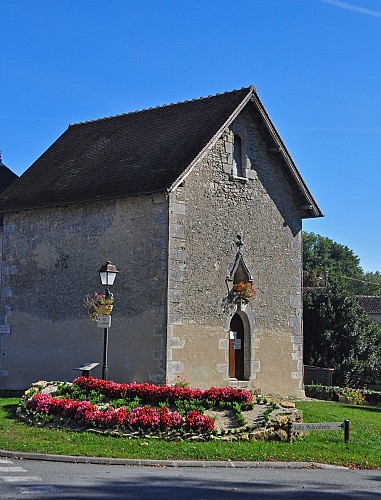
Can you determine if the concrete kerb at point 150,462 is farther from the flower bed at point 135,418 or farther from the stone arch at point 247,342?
the stone arch at point 247,342

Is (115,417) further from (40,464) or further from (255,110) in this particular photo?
(255,110)

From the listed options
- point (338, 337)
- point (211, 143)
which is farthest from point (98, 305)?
point (338, 337)

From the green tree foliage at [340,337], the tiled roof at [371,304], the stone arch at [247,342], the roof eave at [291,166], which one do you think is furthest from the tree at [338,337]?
the tiled roof at [371,304]

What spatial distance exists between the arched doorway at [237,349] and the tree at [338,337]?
8.93 m

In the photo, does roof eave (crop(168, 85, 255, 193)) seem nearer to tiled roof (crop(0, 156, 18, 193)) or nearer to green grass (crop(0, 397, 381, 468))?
green grass (crop(0, 397, 381, 468))

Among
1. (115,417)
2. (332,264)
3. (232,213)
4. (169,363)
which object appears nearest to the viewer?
(115,417)

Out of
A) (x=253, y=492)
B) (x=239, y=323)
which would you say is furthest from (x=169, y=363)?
(x=253, y=492)

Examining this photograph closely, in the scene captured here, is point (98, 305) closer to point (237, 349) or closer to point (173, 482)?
point (237, 349)

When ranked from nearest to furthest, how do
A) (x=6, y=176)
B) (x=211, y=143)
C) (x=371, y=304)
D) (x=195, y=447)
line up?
(x=195, y=447) < (x=211, y=143) < (x=6, y=176) < (x=371, y=304)

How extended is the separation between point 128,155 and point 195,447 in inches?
428

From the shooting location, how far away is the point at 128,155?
2256 centimetres

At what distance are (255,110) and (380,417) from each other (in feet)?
30.7

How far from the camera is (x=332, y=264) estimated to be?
87.9 meters

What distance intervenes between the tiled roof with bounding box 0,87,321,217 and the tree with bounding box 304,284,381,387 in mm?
8236
